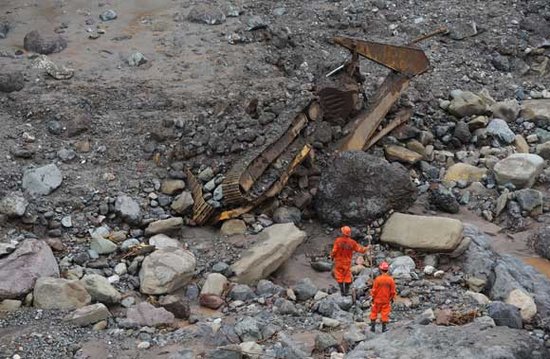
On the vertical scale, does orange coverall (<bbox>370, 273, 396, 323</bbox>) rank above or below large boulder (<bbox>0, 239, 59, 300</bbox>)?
above

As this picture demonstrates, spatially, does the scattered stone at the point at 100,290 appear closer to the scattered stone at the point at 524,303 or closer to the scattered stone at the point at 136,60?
the scattered stone at the point at 524,303

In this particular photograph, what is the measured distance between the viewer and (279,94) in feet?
38.2

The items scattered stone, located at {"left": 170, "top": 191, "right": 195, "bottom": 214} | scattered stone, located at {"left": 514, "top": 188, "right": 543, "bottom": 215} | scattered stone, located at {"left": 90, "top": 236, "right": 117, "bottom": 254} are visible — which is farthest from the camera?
scattered stone, located at {"left": 514, "top": 188, "right": 543, "bottom": 215}

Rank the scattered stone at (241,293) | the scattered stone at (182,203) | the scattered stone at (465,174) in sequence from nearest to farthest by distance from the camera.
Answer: the scattered stone at (241,293)
the scattered stone at (182,203)
the scattered stone at (465,174)

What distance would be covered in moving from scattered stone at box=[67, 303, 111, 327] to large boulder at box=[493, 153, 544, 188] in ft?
17.8

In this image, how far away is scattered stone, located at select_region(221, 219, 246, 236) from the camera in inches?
388

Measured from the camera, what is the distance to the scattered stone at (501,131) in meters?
12.0

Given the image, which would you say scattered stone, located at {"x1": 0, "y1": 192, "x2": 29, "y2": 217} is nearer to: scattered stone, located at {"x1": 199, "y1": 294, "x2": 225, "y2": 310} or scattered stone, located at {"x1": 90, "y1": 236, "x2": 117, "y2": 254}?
scattered stone, located at {"x1": 90, "y1": 236, "x2": 117, "y2": 254}

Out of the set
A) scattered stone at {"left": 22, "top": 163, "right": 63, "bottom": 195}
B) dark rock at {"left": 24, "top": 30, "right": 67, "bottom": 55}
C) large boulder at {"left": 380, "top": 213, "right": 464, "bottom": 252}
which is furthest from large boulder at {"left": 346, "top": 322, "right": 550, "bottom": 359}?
dark rock at {"left": 24, "top": 30, "right": 67, "bottom": 55}

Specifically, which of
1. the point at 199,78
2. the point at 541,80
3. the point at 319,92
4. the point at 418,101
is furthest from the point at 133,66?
the point at 541,80

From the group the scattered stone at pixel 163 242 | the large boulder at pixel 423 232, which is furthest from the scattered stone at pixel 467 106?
the scattered stone at pixel 163 242

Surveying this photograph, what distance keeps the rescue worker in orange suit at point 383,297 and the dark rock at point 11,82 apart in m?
6.16

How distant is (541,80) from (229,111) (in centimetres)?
540

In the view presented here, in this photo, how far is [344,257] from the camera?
852cm
